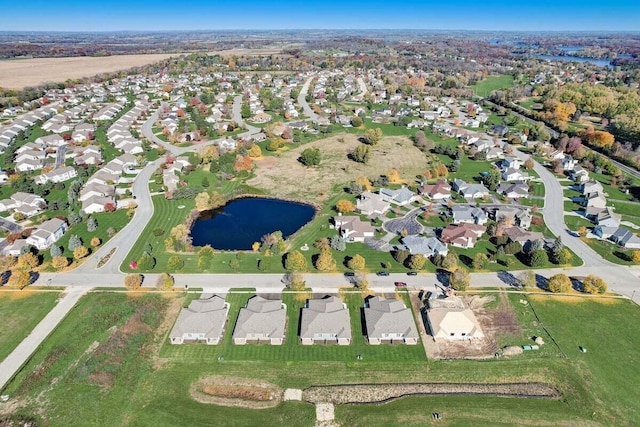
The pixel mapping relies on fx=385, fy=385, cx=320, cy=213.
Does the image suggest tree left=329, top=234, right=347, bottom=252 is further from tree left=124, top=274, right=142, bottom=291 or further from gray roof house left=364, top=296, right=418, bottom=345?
tree left=124, top=274, right=142, bottom=291

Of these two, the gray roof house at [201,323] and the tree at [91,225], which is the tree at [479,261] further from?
the tree at [91,225]

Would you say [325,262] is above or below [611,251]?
above

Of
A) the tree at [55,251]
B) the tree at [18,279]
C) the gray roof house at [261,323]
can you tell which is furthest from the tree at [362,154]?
the tree at [18,279]

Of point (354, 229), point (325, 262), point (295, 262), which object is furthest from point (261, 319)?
point (354, 229)

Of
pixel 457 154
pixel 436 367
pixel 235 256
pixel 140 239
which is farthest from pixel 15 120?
pixel 436 367

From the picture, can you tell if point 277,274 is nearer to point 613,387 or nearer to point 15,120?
point 613,387

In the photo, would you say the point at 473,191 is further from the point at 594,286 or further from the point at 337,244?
the point at 337,244

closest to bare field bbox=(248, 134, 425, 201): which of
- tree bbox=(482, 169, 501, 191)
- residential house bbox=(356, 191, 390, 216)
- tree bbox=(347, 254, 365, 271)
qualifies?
residential house bbox=(356, 191, 390, 216)
